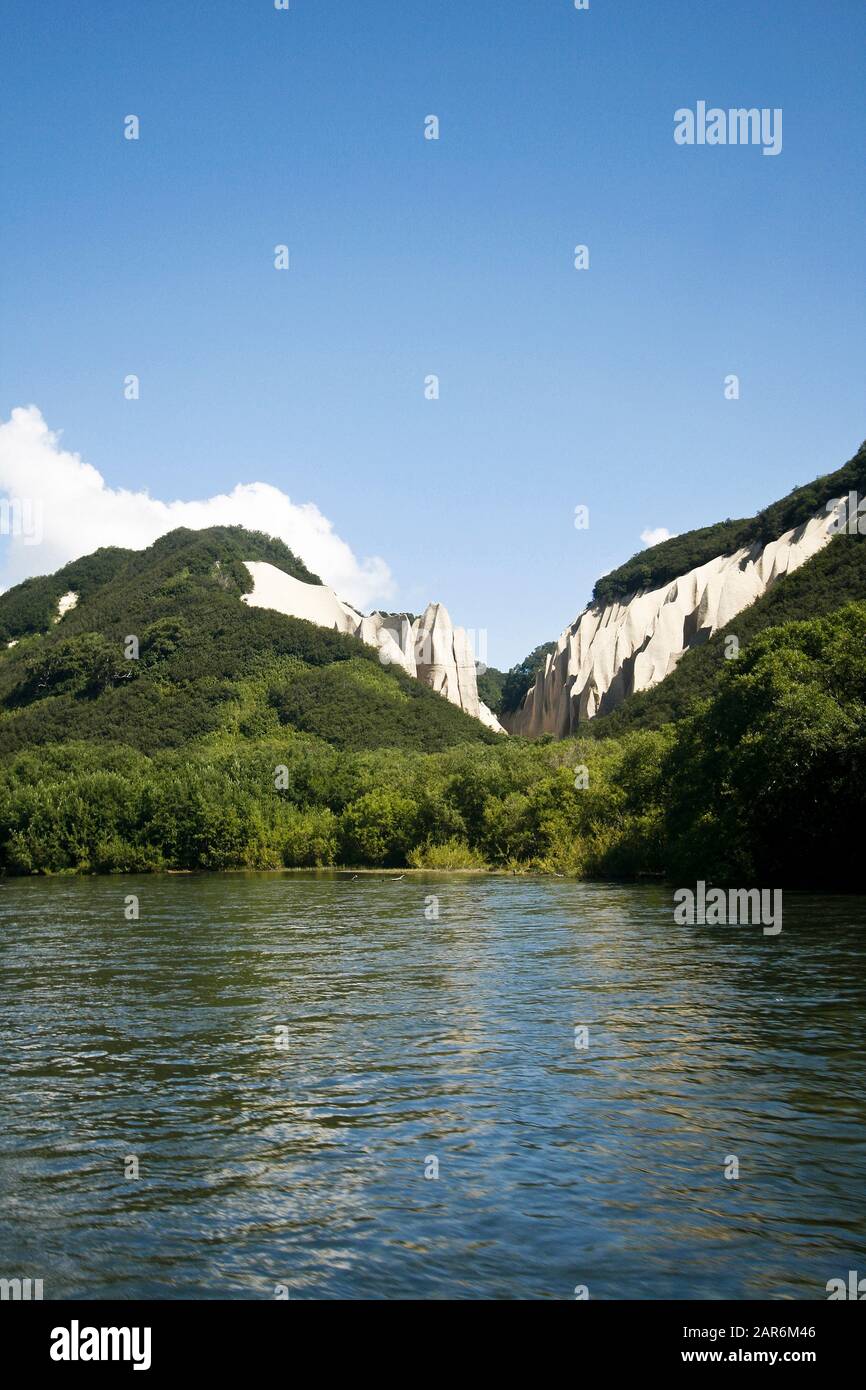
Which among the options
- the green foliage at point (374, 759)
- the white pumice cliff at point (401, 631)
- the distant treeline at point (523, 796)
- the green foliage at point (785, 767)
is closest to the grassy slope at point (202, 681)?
the green foliage at point (374, 759)

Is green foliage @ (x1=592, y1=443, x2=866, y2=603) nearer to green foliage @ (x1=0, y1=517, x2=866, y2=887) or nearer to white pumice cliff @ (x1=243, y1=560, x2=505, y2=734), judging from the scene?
green foliage @ (x1=0, y1=517, x2=866, y2=887)

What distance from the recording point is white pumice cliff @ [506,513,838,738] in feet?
342

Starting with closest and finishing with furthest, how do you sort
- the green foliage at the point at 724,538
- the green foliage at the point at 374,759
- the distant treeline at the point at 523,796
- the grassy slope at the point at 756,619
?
1. the distant treeline at the point at 523,796
2. the green foliage at the point at 374,759
3. the grassy slope at the point at 756,619
4. the green foliage at the point at 724,538

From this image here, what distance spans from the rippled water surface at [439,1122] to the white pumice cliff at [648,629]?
76.2 metres

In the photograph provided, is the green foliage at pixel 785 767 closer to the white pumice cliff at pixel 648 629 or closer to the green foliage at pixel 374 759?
the green foliage at pixel 374 759

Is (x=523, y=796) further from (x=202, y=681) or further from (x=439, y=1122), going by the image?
(x=439, y=1122)

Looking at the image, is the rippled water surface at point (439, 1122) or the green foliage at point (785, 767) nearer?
the rippled water surface at point (439, 1122)

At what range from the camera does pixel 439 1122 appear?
50.0 feet

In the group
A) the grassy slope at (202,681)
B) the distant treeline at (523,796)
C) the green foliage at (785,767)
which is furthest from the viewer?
the grassy slope at (202,681)

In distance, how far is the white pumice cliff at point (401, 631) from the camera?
15662 cm

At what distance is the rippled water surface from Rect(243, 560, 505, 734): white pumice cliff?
125060mm

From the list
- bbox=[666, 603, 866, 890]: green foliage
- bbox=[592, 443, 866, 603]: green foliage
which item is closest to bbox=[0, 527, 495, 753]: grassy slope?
bbox=[592, 443, 866, 603]: green foliage

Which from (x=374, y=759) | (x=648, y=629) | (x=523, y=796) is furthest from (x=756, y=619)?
(x=374, y=759)

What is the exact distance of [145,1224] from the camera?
11.9m
